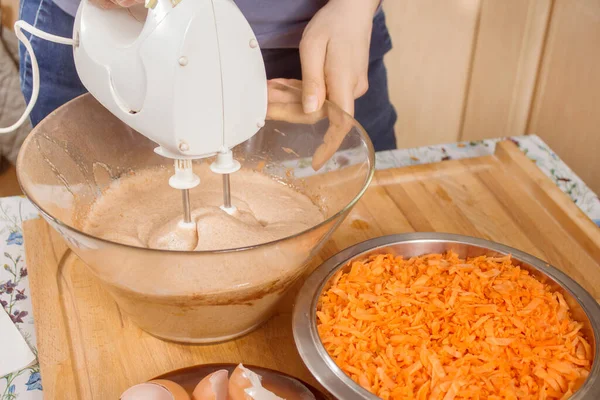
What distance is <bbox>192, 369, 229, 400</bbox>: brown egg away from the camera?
2.48 ft

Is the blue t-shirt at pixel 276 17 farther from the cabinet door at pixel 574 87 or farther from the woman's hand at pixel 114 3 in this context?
the cabinet door at pixel 574 87

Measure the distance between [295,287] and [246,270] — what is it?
0.85ft

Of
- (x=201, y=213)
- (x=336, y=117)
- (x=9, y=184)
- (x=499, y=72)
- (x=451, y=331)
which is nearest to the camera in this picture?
(x=451, y=331)

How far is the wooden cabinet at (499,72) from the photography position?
2104 mm

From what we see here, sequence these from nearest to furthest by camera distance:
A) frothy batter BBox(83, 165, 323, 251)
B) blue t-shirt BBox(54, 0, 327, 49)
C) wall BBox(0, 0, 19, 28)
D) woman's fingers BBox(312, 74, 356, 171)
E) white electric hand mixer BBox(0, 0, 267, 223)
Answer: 1. white electric hand mixer BBox(0, 0, 267, 223)
2. frothy batter BBox(83, 165, 323, 251)
3. woman's fingers BBox(312, 74, 356, 171)
4. blue t-shirt BBox(54, 0, 327, 49)
5. wall BBox(0, 0, 19, 28)

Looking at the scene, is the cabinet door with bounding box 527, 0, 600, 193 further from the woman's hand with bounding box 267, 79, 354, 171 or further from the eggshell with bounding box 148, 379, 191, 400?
the eggshell with bounding box 148, 379, 191, 400

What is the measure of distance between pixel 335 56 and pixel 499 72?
5.01 ft

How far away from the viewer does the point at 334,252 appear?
1151mm

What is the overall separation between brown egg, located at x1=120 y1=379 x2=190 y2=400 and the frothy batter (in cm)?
20

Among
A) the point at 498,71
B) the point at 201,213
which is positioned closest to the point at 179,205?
the point at 201,213

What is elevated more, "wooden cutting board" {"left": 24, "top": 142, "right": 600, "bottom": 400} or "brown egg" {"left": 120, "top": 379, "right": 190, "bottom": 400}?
"brown egg" {"left": 120, "top": 379, "right": 190, "bottom": 400}

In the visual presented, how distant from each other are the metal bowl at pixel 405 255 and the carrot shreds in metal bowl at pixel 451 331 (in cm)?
1

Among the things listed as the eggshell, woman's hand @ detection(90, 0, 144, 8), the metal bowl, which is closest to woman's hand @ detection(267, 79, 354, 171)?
the metal bowl

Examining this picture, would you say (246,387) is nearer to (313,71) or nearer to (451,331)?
(451,331)
